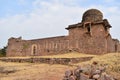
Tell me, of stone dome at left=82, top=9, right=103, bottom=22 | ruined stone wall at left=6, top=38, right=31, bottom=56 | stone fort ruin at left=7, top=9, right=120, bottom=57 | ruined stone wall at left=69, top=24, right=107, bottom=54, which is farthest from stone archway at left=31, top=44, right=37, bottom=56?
stone dome at left=82, top=9, right=103, bottom=22

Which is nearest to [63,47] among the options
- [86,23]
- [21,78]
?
[86,23]

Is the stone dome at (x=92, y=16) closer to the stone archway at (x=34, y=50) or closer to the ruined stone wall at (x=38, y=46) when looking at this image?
the ruined stone wall at (x=38, y=46)

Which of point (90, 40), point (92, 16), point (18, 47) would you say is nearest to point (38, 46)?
point (18, 47)

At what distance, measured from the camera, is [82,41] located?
3700cm

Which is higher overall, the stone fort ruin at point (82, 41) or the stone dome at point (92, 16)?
the stone dome at point (92, 16)

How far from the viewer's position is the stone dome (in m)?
37.5

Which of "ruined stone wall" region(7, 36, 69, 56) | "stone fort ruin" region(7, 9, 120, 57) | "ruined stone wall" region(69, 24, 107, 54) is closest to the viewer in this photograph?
"ruined stone wall" region(69, 24, 107, 54)

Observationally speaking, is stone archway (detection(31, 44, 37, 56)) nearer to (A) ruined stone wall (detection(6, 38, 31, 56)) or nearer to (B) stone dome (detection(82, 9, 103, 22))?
(A) ruined stone wall (detection(6, 38, 31, 56))

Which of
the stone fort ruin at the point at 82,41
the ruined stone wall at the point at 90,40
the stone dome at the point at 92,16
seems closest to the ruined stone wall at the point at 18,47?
the stone fort ruin at the point at 82,41

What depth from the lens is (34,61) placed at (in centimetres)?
3297

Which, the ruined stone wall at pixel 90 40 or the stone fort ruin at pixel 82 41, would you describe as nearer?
the ruined stone wall at pixel 90 40

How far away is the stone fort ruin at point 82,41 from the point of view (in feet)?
117

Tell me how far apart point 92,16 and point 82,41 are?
13.1 feet

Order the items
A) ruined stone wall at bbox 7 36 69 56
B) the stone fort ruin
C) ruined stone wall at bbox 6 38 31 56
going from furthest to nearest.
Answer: ruined stone wall at bbox 6 38 31 56 → ruined stone wall at bbox 7 36 69 56 → the stone fort ruin
